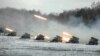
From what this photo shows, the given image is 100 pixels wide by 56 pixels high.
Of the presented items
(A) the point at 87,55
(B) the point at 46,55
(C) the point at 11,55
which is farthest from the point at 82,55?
(C) the point at 11,55

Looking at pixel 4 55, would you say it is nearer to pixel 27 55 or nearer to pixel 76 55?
pixel 27 55

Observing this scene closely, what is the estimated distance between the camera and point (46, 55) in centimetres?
15600

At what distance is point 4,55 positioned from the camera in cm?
15188

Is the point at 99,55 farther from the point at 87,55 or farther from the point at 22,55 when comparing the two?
the point at 22,55

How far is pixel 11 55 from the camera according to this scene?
6019 inches

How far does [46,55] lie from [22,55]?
7.98m

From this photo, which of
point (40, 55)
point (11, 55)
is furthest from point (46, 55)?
point (11, 55)

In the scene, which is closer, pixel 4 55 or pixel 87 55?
pixel 4 55

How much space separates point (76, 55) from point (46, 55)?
1040 cm

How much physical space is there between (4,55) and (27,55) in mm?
7485

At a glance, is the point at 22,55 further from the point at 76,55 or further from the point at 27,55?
the point at 76,55

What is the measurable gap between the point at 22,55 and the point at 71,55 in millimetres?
17305

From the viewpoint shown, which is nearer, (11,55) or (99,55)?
(11,55)

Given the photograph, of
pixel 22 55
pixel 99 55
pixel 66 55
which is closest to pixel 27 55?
pixel 22 55
